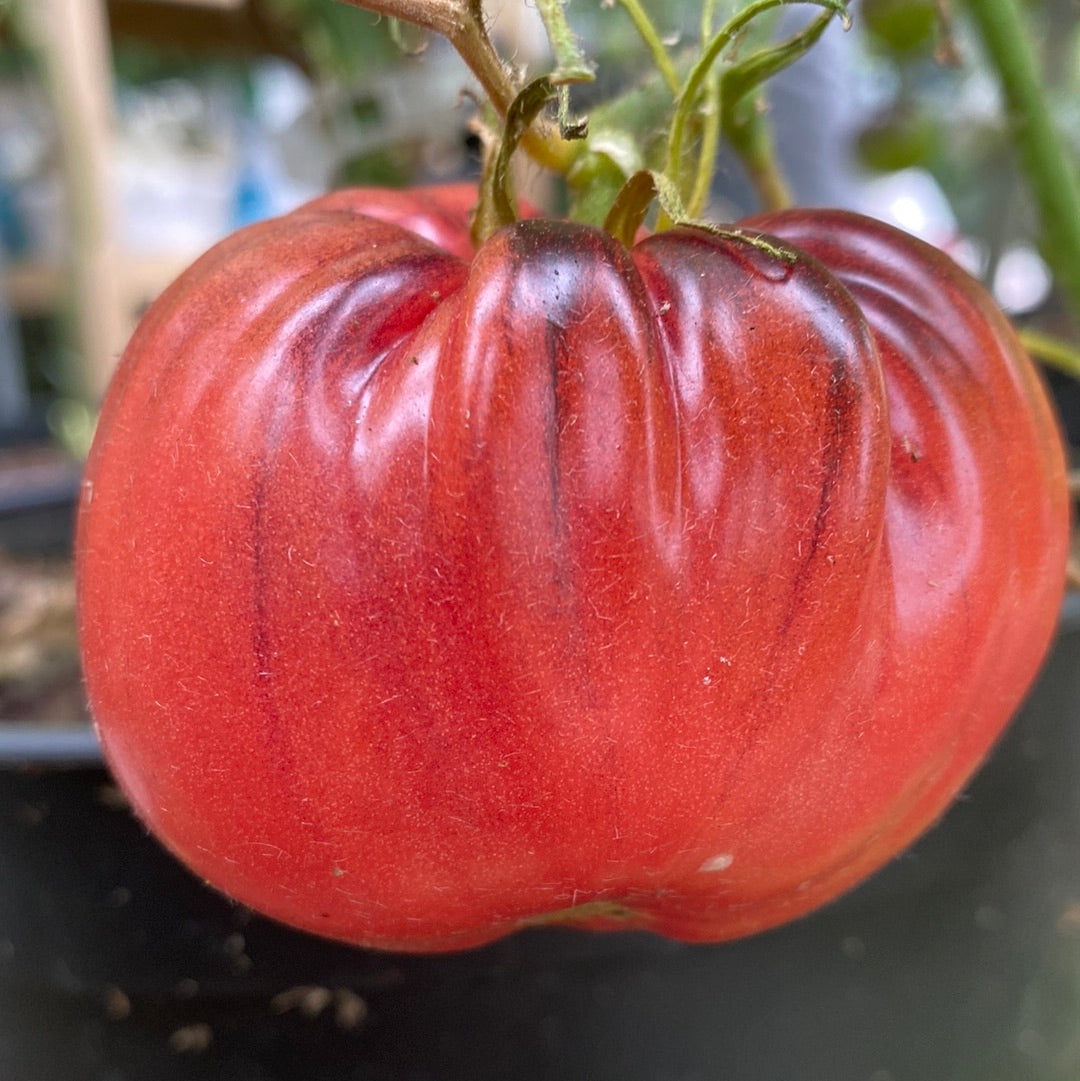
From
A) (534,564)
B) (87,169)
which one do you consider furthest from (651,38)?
(87,169)

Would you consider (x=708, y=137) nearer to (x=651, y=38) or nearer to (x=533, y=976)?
(x=651, y=38)

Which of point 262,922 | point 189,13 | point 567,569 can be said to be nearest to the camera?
point 567,569

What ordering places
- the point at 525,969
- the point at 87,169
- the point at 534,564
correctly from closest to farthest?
the point at 534,564 < the point at 525,969 < the point at 87,169

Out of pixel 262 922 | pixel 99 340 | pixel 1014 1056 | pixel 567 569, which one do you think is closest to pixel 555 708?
pixel 567 569

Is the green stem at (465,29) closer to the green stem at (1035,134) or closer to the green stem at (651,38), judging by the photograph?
the green stem at (651,38)

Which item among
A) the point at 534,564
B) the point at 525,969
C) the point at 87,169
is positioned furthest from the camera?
the point at 87,169

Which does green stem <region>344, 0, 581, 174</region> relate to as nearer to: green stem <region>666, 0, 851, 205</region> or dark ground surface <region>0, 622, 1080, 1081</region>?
green stem <region>666, 0, 851, 205</region>

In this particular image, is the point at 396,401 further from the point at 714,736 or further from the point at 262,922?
the point at 262,922
